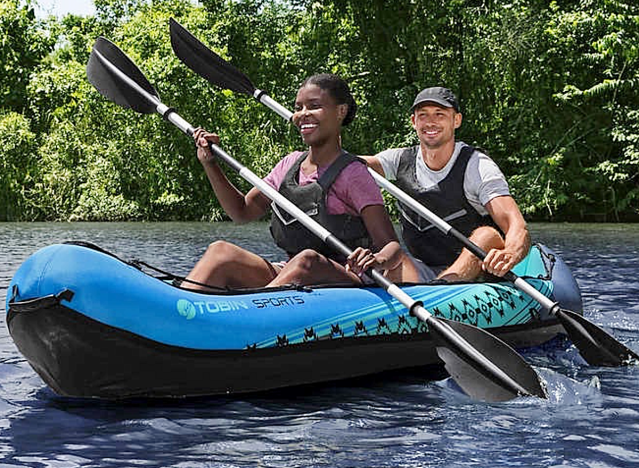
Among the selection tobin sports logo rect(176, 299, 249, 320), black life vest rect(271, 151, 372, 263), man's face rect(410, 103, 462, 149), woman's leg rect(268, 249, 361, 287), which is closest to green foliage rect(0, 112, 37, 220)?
man's face rect(410, 103, 462, 149)

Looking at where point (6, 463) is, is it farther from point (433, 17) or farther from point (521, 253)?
point (433, 17)

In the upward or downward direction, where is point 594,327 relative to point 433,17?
downward

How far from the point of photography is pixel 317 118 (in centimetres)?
401

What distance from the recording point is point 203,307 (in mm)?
3500

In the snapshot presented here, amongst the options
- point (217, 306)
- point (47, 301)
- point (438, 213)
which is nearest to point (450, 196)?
point (438, 213)

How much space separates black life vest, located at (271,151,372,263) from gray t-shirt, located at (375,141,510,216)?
2.29 feet

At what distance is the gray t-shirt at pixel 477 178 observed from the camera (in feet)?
14.6

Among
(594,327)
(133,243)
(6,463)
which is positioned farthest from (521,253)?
(133,243)

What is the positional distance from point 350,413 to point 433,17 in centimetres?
1643

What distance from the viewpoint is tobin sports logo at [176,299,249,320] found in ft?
11.3

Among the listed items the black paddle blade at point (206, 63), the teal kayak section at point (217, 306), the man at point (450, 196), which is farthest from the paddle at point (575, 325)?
the black paddle blade at point (206, 63)

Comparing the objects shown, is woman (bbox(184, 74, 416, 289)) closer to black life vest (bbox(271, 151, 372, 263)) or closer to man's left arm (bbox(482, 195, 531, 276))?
black life vest (bbox(271, 151, 372, 263))

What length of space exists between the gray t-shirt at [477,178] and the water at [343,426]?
2.59ft

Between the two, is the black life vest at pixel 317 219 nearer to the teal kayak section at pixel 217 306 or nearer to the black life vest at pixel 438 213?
the teal kayak section at pixel 217 306
